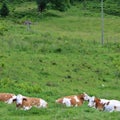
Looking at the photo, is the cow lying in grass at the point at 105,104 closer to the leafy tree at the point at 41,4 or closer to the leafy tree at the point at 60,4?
the leafy tree at the point at 41,4

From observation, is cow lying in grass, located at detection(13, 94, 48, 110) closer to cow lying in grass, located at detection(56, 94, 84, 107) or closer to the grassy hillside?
the grassy hillside

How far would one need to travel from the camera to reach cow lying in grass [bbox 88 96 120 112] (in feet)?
50.5

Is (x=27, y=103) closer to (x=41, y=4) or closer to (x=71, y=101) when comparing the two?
(x=71, y=101)

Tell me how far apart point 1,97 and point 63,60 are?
518 inches

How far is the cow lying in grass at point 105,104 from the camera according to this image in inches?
607

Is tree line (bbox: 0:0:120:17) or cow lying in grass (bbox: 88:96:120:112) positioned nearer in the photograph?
cow lying in grass (bbox: 88:96:120:112)

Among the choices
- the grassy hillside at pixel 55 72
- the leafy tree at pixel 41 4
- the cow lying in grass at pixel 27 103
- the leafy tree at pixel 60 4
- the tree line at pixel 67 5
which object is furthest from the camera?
the leafy tree at pixel 60 4

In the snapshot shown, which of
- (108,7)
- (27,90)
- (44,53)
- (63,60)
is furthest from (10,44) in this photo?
(108,7)

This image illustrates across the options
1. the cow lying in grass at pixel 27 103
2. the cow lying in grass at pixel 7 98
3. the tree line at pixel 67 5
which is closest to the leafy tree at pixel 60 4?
the tree line at pixel 67 5

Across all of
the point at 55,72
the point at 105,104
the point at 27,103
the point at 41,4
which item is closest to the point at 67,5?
the point at 41,4

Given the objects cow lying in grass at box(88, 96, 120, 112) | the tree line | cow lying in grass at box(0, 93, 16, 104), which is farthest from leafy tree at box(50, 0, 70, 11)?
cow lying in grass at box(88, 96, 120, 112)

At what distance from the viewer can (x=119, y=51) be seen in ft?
115

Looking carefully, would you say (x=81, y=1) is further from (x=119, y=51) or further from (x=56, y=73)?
(x=56, y=73)

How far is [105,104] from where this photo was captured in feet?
51.4
